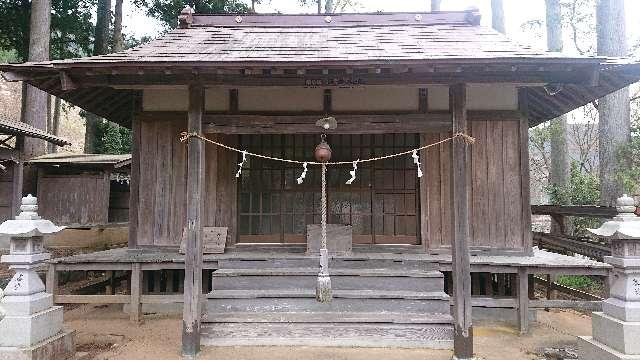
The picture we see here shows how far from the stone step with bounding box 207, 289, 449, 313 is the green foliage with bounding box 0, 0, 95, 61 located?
17767 mm

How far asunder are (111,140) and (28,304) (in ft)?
57.6

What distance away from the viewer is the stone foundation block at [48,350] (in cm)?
465

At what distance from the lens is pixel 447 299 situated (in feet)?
20.9

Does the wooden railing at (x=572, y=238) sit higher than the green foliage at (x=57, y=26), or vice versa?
the green foliage at (x=57, y=26)

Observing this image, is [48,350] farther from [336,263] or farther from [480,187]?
[480,187]

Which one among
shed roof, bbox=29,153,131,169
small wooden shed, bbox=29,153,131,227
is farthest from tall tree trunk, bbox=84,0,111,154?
small wooden shed, bbox=29,153,131,227

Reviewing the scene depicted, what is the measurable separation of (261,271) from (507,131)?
5231mm

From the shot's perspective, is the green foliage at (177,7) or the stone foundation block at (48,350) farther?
the green foliage at (177,7)

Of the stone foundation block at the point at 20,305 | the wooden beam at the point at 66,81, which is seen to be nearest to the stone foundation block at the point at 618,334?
the stone foundation block at the point at 20,305

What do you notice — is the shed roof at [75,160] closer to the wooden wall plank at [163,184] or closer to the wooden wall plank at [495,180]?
the wooden wall plank at [163,184]

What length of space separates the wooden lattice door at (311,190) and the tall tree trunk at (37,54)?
10587 millimetres

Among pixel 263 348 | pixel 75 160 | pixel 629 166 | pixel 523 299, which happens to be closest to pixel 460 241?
pixel 523 299

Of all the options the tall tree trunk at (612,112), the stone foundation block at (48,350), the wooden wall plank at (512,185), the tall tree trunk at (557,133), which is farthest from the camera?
the tall tree trunk at (557,133)

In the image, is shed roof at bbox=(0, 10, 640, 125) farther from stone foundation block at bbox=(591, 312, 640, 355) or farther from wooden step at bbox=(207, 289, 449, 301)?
wooden step at bbox=(207, 289, 449, 301)
